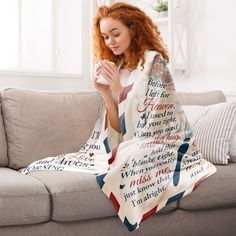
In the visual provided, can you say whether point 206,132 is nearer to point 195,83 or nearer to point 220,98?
point 220,98

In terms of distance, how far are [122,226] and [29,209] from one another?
15.6 inches

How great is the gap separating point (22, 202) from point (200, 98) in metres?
1.35

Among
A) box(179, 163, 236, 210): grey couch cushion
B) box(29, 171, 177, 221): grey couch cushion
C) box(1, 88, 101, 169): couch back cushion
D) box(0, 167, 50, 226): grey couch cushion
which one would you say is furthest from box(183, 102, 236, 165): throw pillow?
box(0, 167, 50, 226): grey couch cushion

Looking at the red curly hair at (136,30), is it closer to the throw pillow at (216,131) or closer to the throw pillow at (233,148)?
the throw pillow at (216,131)

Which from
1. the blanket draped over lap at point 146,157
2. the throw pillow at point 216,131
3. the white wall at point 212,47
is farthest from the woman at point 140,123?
the white wall at point 212,47

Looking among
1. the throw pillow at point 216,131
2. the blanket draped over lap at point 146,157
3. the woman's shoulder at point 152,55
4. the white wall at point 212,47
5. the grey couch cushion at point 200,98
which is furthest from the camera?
the white wall at point 212,47

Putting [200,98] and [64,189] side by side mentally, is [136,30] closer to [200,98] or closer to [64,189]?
[200,98]

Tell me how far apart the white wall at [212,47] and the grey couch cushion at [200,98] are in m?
0.36

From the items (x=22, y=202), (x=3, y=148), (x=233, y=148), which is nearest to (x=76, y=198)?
(x=22, y=202)

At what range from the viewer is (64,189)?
185 cm

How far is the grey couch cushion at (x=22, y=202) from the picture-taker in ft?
5.69

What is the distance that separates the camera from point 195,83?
11.1ft

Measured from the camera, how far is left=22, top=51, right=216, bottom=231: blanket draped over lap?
195 centimetres

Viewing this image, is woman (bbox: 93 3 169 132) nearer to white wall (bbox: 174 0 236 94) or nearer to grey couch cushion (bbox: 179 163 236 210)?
grey couch cushion (bbox: 179 163 236 210)
